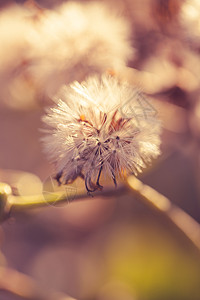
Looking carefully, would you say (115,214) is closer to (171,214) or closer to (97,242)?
(97,242)

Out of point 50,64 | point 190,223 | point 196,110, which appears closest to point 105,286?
point 190,223

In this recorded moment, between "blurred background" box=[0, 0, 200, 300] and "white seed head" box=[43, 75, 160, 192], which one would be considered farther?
"blurred background" box=[0, 0, 200, 300]

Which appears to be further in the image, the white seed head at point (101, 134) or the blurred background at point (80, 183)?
the blurred background at point (80, 183)

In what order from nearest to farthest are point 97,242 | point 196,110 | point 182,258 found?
point 196,110 < point 182,258 < point 97,242
